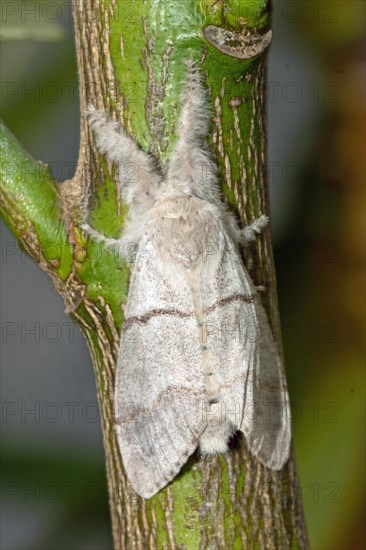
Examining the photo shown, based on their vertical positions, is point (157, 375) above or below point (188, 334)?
below

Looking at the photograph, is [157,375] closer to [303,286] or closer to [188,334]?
[188,334]

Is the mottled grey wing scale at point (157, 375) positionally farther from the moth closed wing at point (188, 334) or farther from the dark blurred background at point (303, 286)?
the dark blurred background at point (303, 286)

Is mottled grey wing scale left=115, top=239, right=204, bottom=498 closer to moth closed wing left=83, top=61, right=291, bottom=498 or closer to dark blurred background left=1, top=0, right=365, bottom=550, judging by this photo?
moth closed wing left=83, top=61, right=291, bottom=498

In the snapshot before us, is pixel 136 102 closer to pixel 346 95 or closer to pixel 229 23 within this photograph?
pixel 229 23

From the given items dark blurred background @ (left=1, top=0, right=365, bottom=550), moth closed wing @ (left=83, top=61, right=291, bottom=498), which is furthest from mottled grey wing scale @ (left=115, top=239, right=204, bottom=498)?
dark blurred background @ (left=1, top=0, right=365, bottom=550)

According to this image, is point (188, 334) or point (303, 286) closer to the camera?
point (188, 334)

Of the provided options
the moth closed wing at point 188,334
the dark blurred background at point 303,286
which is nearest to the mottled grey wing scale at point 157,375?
the moth closed wing at point 188,334

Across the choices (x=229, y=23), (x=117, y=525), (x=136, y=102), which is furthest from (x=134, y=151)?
(x=117, y=525)

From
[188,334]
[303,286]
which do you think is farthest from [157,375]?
[303,286]
